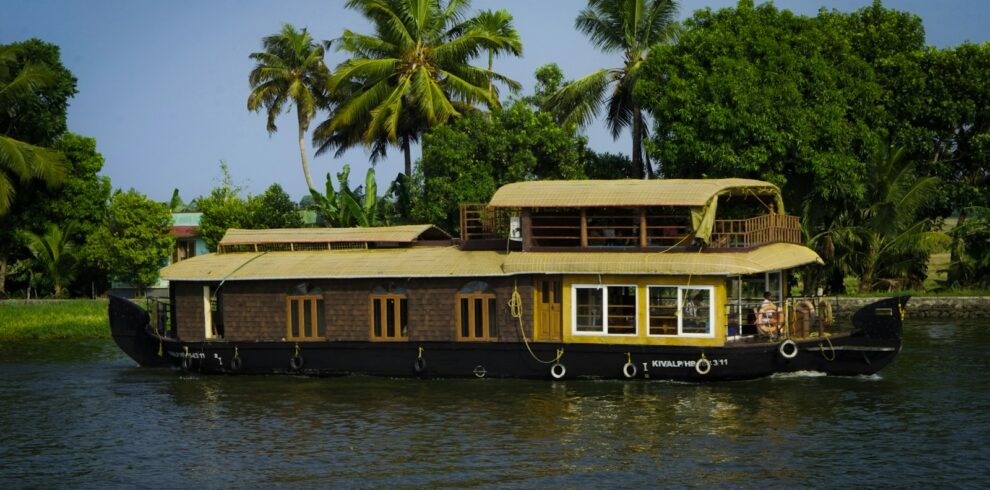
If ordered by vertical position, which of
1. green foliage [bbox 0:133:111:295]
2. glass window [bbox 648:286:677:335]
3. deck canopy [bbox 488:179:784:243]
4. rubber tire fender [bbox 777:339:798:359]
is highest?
green foliage [bbox 0:133:111:295]

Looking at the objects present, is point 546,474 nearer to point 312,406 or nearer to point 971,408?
point 312,406

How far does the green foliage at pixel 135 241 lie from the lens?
126ft

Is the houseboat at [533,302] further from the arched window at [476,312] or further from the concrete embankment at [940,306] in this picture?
the concrete embankment at [940,306]

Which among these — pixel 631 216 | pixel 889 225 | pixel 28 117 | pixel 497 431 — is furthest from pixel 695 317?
pixel 28 117

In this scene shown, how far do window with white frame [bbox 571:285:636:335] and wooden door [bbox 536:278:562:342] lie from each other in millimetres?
297

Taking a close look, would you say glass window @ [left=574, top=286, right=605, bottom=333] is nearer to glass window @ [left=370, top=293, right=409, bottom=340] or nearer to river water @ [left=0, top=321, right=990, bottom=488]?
river water @ [left=0, top=321, right=990, bottom=488]

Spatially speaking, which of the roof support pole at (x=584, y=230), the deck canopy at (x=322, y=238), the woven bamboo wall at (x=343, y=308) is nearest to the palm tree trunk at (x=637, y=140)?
the deck canopy at (x=322, y=238)

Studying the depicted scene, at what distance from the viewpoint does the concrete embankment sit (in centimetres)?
3139

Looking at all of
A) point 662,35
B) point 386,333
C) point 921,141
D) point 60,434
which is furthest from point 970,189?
point 60,434

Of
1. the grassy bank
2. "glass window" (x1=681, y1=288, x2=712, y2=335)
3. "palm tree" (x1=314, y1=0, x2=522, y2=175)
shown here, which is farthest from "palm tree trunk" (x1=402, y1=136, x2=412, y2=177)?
"glass window" (x1=681, y1=288, x2=712, y2=335)

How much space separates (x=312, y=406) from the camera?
18.5 metres

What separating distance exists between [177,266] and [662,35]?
58.7ft

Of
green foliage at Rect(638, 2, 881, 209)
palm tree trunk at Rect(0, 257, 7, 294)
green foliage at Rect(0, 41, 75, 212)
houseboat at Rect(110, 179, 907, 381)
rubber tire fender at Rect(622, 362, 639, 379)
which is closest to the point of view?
houseboat at Rect(110, 179, 907, 381)

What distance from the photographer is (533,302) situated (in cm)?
1964
